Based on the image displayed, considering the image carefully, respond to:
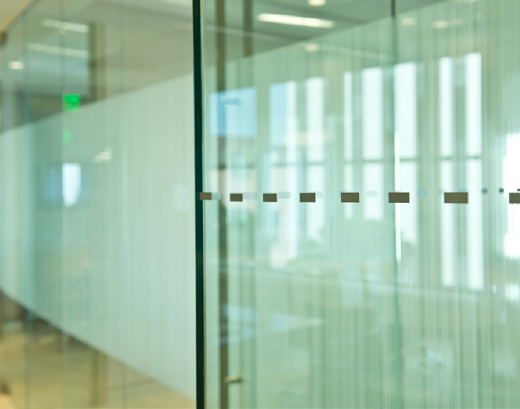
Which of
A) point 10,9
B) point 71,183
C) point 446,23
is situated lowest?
point 71,183

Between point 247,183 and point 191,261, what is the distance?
48 centimetres

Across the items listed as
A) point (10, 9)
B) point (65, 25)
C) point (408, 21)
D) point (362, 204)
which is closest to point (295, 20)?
point (408, 21)

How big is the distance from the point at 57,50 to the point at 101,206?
3.73ft

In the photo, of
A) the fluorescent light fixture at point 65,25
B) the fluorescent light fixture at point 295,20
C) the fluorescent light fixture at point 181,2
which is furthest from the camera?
the fluorescent light fixture at point 65,25

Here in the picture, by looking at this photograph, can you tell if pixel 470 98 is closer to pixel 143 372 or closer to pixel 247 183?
pixel 247 183

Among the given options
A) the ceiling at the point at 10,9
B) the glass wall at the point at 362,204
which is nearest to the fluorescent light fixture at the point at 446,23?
the glass wall at the point at 362,204

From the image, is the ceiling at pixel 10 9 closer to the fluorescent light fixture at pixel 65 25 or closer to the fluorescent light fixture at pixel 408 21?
the fluorescent light fixture at pixel 65 25

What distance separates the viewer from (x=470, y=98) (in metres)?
1.07

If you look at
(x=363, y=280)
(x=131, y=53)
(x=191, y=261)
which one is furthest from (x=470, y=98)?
(x=131, y=53)

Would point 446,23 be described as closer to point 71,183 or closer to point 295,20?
point 295,20

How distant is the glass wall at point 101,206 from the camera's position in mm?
2070

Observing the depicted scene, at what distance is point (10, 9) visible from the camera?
3.98 meters

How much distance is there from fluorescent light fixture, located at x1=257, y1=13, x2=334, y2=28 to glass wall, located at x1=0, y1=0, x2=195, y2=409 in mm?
469

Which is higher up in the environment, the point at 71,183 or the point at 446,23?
the point at 446,23
